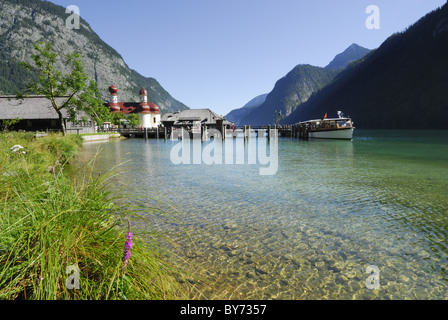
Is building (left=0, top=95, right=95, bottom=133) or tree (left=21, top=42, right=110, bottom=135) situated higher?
tree (left=21, top=42, right=110, bottom=135)

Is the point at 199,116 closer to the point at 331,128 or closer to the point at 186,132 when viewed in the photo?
the point at 186,132

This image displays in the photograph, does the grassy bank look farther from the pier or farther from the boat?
the pier

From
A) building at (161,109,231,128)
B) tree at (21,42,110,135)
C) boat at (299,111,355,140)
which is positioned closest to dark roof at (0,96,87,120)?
tree at (21,42,110,135)

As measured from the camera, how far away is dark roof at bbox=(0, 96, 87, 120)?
141ft

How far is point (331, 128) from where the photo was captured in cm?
4753

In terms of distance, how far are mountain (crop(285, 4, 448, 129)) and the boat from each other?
223 feet

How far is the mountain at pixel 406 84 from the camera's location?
10094 centimetres

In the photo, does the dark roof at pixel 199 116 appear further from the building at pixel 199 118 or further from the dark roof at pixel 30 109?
the dark roof at pixel 30 109

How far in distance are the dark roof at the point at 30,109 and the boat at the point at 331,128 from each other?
48024 millimetres

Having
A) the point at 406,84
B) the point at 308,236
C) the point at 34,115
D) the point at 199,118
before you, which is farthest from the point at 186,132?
the point at 406,84

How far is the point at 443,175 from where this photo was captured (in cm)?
1388

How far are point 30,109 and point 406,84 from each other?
142489 millimetres

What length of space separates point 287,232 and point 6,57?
23037cm

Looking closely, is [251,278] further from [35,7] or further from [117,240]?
[35,7]
